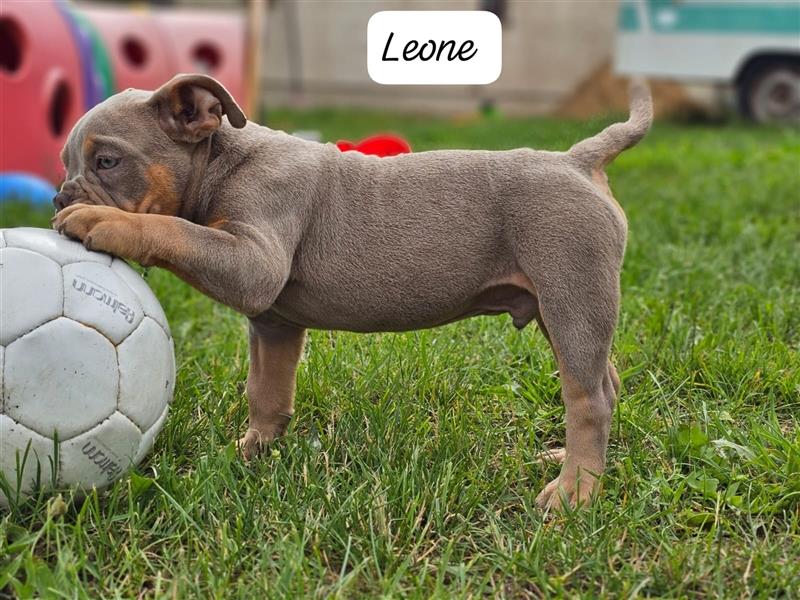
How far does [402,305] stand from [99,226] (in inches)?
34.3

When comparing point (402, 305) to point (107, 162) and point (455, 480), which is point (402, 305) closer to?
point (455, 480)

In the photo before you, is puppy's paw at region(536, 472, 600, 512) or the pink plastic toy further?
the pink plastic toy

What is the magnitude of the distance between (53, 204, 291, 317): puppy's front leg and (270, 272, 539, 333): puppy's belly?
0.22 metres

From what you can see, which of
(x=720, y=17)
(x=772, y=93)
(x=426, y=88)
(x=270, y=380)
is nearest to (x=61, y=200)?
(x=270, y=380)

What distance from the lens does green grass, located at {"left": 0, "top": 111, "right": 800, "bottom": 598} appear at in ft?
7.77

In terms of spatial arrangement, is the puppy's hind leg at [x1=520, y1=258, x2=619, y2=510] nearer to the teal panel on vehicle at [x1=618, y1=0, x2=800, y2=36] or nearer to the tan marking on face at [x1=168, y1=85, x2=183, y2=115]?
the tan marking on face at [x1=168, y1=85, x2=183, y2=115]

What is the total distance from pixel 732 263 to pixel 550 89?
12.7 m

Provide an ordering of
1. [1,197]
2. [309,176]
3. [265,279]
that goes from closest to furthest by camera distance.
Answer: [265,279] → [309,176] → [1,197]

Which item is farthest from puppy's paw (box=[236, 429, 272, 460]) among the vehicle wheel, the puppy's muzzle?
the vehicle wheel

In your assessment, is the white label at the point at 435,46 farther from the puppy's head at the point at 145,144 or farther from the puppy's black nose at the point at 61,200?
the puppy's black nose at the point at 61,200

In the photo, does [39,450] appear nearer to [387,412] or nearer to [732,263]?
[387,412]

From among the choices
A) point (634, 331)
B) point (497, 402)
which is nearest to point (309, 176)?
point (497, 402)

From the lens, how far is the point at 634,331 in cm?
392

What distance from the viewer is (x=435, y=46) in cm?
326
